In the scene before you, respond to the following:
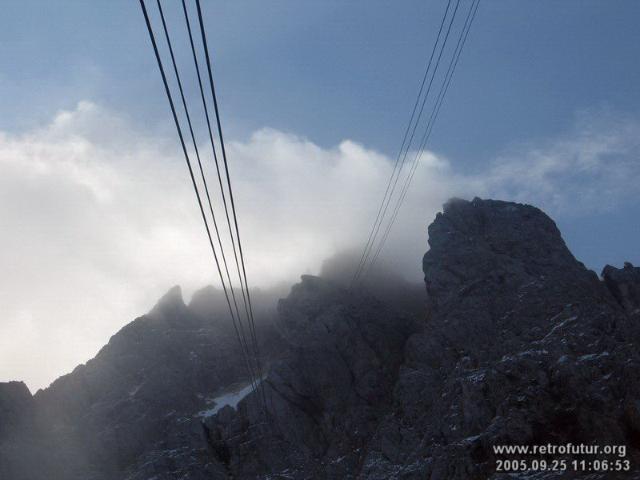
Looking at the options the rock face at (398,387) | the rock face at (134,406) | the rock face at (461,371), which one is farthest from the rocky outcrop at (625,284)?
the rock face at (134,406)

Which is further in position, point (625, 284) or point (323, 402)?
point (625, 284)

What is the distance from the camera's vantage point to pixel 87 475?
369ft

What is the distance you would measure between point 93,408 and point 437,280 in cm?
7939

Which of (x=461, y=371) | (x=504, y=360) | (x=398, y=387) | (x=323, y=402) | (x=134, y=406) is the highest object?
(x=504, y=360)

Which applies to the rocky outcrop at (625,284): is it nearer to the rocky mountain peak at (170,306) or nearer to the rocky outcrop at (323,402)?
the rocky outcrop at (323,402)

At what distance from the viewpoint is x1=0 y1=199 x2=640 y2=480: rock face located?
3519 inches

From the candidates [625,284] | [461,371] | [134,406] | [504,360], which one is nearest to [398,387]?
[461,371]

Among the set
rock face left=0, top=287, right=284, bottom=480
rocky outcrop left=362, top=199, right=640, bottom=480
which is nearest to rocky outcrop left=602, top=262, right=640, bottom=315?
rocky outcrop left=362, top=199, right=640, bottom=480

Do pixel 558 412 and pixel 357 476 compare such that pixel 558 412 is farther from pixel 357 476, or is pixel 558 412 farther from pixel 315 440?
pixel 315 440

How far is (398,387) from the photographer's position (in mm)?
108938

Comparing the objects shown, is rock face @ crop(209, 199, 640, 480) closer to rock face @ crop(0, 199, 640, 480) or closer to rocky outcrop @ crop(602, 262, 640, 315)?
rock face @ crop(0, 199, 640, 480)

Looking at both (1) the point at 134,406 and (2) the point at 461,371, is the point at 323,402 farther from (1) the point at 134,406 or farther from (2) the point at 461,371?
(1) the point at 134,406

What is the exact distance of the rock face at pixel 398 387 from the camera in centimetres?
8938

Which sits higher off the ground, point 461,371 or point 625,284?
point 625,284
